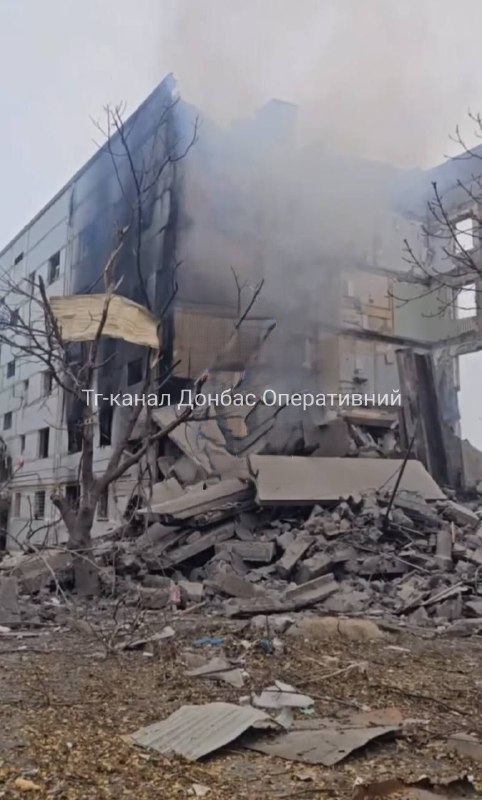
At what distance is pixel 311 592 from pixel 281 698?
3883 millimetres

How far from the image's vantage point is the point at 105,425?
1752cm

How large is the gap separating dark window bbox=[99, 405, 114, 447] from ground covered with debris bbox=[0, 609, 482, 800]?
10879 mm

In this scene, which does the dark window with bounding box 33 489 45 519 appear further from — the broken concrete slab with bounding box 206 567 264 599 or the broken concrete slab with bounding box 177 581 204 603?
the broken concrete slab with bounding box 206 567 264 599

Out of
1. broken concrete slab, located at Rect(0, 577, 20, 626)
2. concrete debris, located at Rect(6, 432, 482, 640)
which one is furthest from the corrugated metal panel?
broken concrete slab, located at Rect(0, 577, 20, 626)

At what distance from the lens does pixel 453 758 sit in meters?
2.94

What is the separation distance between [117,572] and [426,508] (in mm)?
4742

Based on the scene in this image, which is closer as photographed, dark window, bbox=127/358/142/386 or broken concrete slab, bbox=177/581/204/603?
broken concrete slab, bbox=177/581/204/603

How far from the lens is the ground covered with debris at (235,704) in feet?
8.69

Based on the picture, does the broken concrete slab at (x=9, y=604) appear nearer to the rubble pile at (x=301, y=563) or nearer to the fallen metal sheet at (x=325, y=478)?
the rubble pile at (x=301, y=563)

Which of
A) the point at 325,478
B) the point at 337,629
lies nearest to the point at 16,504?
the point at 325,478

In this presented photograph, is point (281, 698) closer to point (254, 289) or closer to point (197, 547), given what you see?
point (197, 547)

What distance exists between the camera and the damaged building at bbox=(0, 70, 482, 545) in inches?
539

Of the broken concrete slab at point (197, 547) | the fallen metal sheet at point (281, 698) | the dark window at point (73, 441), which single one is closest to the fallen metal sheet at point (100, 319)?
the broken concrete slab at point (197, 547)

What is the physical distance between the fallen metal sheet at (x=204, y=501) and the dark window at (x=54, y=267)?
11948 millimetres
